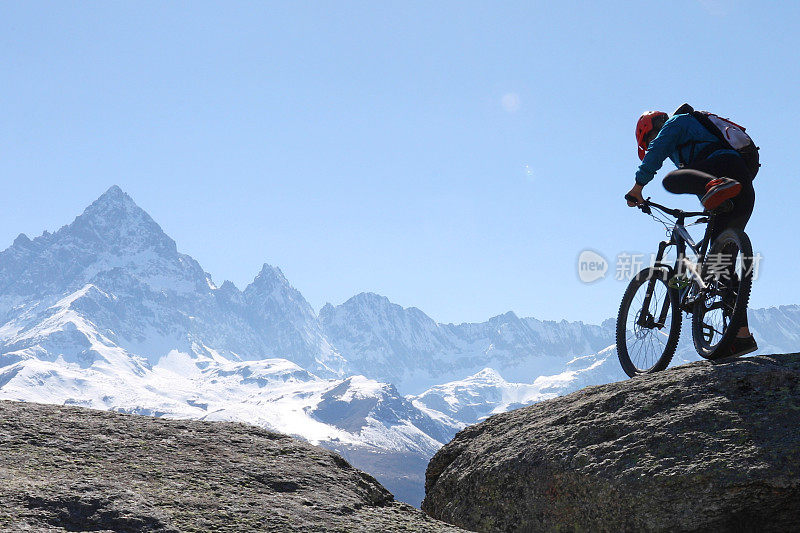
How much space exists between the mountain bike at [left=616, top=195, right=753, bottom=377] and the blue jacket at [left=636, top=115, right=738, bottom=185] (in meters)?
0.66

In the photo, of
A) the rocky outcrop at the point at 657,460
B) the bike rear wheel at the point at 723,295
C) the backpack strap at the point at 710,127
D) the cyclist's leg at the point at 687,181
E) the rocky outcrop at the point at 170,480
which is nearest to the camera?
the rocky outcrop at the point at 170,480

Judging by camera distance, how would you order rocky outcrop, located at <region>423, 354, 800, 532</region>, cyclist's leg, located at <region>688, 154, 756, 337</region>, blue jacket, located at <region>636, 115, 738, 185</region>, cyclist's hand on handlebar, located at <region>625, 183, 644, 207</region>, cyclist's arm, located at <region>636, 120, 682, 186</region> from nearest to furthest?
rocky outcrop, located at <region>423, 354, 800, 532</region>, cyclist's leg, located at <region>688, 154, 756, 337</region>, blue jacket, located at <region>636, 115, 738, 185</region>, cyclist's arm, located at <region>636, 120, 682, 186</region>, cyclist's hand on handlebar, located at <region>625, 183, 644, 207</region>

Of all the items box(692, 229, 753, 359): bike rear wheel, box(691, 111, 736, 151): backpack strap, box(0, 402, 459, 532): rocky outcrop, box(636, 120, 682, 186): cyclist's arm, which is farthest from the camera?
box(636, 120, 682, 186): cyclist's arm

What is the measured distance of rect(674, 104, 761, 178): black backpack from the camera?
8711 millimetres

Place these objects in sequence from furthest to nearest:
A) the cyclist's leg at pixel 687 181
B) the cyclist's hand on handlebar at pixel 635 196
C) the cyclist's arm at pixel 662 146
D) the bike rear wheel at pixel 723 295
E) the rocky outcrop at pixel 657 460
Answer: the cyclist's hand on handlebar at pixel 635 196
the cyclist's arm at pixel 662 146
the cyclist's leg at pixel 687 181
the bike rear wheel at pixel 723 295
the rocky outcrop at pixel 657 460

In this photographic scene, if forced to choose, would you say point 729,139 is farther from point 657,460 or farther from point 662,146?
point 657,460

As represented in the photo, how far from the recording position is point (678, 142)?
9.31 meters

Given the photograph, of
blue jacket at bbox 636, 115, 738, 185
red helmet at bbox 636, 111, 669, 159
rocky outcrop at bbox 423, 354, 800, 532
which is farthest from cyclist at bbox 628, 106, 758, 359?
rocky outcrop at bbox 423, 354, 800, 532

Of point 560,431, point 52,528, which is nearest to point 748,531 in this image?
point 560,431

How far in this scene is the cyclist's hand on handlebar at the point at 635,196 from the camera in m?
9.88

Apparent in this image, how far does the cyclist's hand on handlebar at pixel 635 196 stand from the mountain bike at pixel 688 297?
1.4 inches

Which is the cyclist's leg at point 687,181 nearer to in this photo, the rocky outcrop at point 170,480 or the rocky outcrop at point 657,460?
the rocky outcrop at point 657,460

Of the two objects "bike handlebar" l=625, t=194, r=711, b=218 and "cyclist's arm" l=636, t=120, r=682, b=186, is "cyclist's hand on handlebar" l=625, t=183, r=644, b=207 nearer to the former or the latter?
"bike handlebar" l=625, t=194, r=711, b=218

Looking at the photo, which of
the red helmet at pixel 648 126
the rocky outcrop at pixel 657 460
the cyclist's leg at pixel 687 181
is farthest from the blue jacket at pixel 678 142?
the rocky outcrop at pixel 657 460
